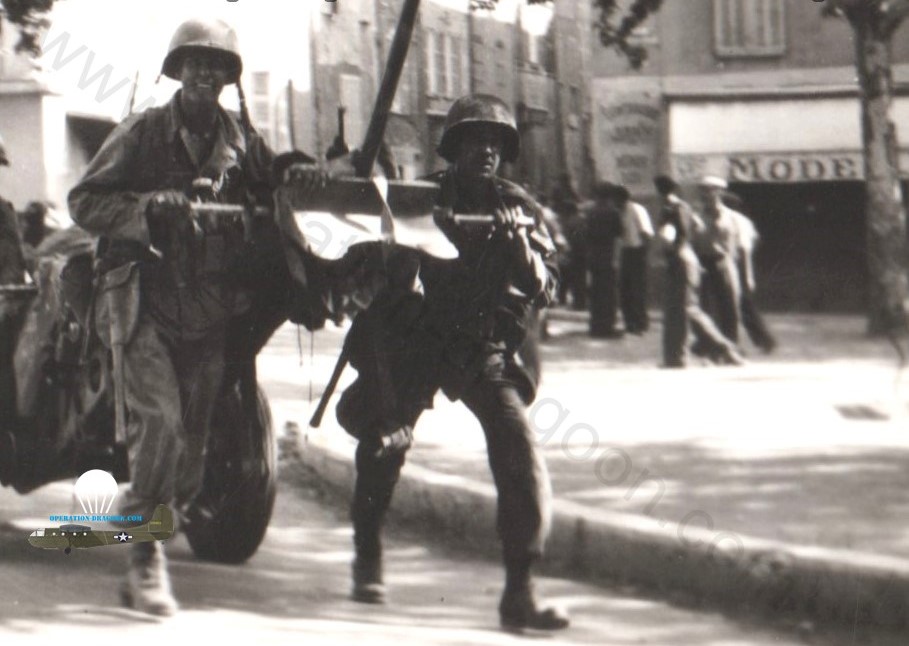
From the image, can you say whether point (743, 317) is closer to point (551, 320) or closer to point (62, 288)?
point (551, 320)

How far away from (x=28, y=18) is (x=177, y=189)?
5823 mm

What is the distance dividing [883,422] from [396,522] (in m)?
2.64

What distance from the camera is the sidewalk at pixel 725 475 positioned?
17.6 ft

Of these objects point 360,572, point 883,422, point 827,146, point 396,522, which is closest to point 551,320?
point 827,146

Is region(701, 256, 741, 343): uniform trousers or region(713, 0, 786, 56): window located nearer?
region(713, 0, 786, 56): window

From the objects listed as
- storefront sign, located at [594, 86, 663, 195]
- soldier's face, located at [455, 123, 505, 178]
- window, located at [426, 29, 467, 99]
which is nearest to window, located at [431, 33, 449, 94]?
window, located at [426, 29, 467, 99]

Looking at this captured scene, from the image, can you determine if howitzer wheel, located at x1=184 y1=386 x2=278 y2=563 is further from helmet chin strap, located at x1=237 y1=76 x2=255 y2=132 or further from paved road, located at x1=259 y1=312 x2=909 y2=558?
paved road, located at x1=259 y1=312 x2=909 y2=558

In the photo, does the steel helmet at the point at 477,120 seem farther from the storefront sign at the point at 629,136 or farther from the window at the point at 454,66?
the storefront sign at the point at 629,136

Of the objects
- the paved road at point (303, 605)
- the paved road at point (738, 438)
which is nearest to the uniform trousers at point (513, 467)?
the paved road at point (303, 605)

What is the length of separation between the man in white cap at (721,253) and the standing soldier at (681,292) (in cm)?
10

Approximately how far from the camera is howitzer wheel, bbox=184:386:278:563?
5781 millimetres

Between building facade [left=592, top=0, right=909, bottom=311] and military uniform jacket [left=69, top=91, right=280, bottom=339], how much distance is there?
161 inches

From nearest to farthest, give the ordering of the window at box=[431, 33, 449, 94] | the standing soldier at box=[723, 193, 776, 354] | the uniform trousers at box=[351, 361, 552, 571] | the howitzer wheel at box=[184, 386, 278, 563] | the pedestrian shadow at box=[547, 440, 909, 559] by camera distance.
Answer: the uniform trousers at box=[351, 361, 552, 571] → the howitzer wheel at box=[184, 386, 278, 563] → the pedestrian shadow at box=[547, 440, 909, 559] → the window at box=[431, 33, 449, 94] → the standing soldier at box=[723, 193, 776, 354]

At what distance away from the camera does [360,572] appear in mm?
5531
